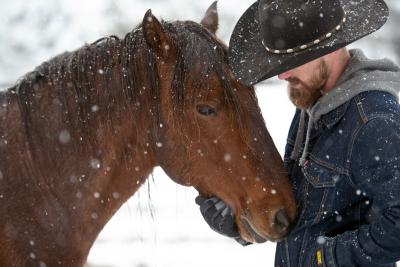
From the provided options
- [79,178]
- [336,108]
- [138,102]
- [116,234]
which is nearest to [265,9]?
[336,108]

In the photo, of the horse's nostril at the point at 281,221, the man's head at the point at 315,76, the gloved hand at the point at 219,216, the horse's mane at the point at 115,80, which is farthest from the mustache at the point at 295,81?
the gloved hand at the point at 219,216

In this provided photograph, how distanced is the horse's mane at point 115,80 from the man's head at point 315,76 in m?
0.33

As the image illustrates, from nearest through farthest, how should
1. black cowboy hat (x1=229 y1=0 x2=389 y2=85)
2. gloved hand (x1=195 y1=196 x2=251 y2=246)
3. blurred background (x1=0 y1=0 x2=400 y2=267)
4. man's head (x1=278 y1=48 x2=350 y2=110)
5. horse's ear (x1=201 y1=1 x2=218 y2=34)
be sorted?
1. black cowboy hat (x1=229 y1=0 x2=389 y2=85)
2. man's head (x1=278 y1=48 x2=350 y2=110)
3. gloved hand (x1=195 y1=196 x2=251 y2=246)
4. horse's ear (x1=201 y1=1 x2=218 y2=34)
5. blurred background (x1=0 y1=0 x2=400 y2=267)

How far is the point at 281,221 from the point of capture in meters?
2.23

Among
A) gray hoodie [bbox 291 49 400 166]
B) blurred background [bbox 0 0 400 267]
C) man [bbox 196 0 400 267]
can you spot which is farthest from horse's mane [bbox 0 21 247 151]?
blurred background [bbox 0 0 400 267]

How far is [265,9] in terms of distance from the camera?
218 cm

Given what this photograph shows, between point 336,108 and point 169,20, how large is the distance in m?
0.96

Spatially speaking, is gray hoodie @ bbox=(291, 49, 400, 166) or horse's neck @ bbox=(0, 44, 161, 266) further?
horse's neck @ bbox=(0, 44, 161, 266)

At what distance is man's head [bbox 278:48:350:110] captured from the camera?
7.27ft

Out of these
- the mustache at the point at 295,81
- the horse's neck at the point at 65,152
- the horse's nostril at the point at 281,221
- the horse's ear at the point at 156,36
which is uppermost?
the horse's ear at the point at 156,36

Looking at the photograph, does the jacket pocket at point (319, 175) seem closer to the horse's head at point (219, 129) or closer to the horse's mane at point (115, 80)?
the horse's head at point (219, 129)

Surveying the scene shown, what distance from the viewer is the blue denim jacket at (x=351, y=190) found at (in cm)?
192

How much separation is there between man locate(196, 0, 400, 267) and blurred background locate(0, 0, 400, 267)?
2.19m

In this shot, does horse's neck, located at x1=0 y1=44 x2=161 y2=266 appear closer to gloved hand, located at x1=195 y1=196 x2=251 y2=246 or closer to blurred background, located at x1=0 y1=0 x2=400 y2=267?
gloved hand, located at x1=195 y1=196 x2=251 y2=246
